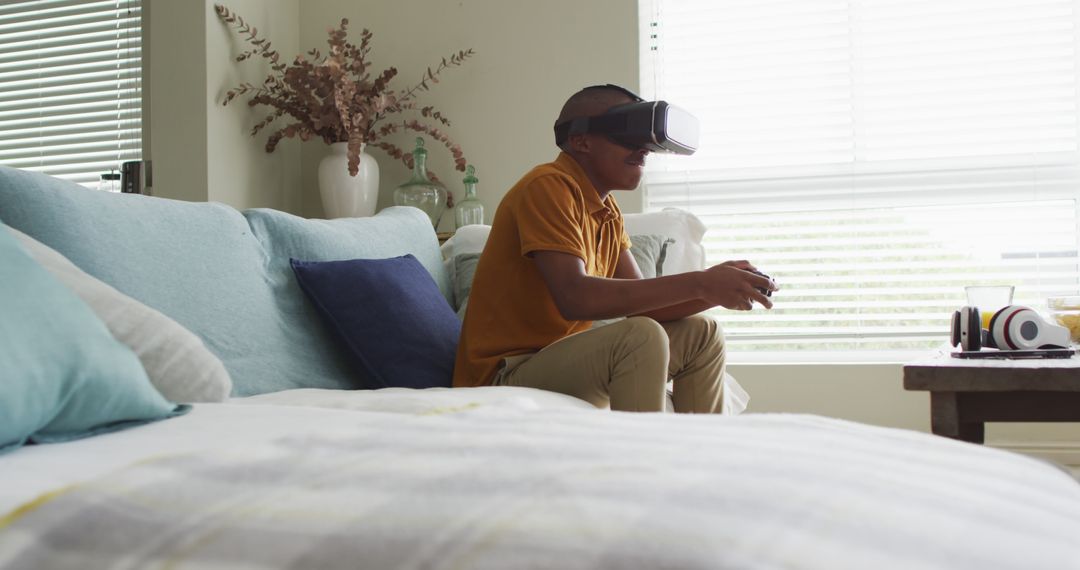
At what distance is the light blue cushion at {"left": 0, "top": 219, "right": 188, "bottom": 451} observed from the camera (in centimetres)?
96

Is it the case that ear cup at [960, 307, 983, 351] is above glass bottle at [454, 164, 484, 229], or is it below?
below

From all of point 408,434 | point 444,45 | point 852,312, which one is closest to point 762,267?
point 852,312

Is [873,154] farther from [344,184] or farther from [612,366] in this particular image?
[612,366]

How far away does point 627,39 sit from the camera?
A: 11.7 ft

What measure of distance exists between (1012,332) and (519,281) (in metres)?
1.04

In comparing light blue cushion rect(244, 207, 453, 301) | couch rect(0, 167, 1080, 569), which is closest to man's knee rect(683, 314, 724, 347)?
light blue cushion rect(244, 207, 453, 301)

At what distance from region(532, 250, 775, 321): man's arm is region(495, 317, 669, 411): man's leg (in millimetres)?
47

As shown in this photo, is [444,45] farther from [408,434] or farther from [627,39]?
[408,434]

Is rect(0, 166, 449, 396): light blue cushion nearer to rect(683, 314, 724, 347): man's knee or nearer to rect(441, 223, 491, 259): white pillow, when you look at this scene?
rect(441, 223, 491, 259): white pillow

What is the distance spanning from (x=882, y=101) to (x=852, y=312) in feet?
2.56

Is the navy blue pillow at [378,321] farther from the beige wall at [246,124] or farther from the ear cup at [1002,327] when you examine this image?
the beige wall at [246,124]

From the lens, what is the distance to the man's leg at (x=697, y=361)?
2064mm

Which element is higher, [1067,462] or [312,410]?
[312,410]

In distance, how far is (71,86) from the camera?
4.01 metres
